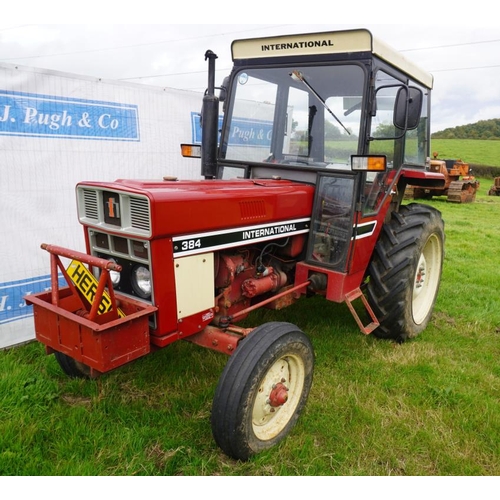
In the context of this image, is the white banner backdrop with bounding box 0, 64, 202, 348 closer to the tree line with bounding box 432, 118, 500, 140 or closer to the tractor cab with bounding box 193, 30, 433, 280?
the tractor cab with bounding box 193, 30, 433, 280

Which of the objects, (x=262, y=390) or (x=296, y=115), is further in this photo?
(x=296, y=115)

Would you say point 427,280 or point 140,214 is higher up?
point 140,214

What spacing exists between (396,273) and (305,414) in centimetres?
144

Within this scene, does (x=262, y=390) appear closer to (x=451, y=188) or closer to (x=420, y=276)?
(x=420, y=276)

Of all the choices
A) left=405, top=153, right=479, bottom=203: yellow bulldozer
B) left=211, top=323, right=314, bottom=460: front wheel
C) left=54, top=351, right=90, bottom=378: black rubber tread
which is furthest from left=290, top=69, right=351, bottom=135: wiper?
left=405, top=153, right=479, bottom=203: yellow bulldozer

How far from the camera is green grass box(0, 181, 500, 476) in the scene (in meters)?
2.52

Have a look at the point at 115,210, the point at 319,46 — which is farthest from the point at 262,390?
the point at 319,46

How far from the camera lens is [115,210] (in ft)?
8.25

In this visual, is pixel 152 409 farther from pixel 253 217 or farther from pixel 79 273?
pixel 253 217

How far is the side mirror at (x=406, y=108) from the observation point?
3.06 m

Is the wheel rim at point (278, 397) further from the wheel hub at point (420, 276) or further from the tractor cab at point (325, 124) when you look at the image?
the wheel hub at point (420, 276)

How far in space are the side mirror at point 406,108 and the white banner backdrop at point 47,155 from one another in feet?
9.22

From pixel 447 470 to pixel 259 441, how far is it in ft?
3.56

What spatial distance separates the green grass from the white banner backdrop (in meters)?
0.65
